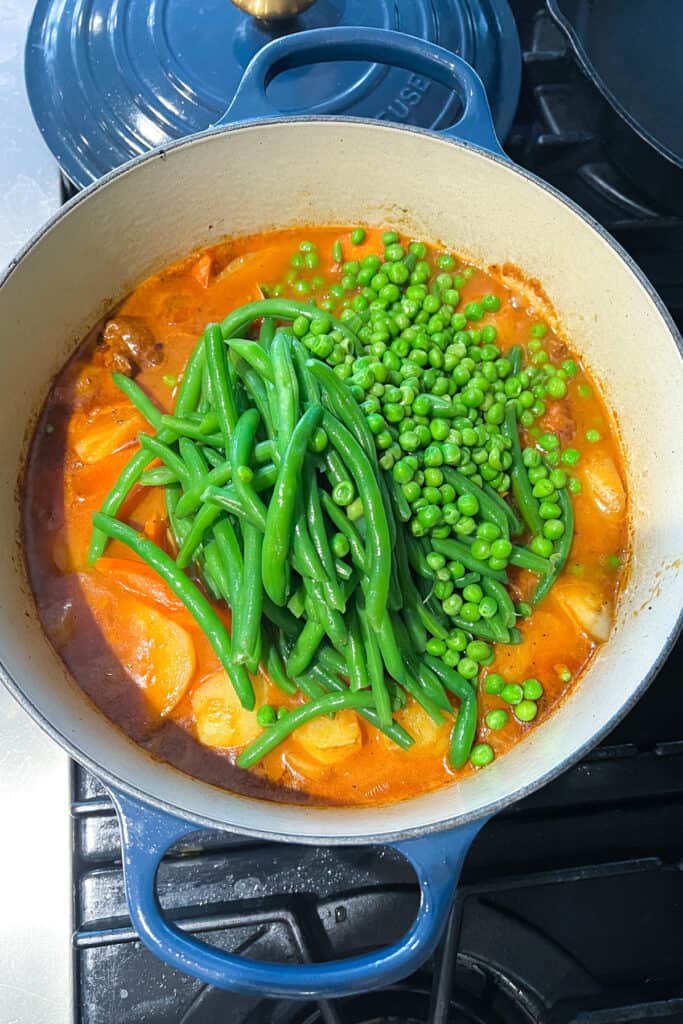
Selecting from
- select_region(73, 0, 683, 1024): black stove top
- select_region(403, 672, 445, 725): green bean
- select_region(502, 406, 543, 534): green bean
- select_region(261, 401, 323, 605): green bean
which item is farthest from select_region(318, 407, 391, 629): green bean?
select_region(73, 0, 683, 1024): black stove top

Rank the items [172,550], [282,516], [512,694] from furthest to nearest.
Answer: [172,550], [512,694], [282,516]

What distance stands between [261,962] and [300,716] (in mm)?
613

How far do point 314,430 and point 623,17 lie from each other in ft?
7.18

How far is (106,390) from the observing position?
2572mm

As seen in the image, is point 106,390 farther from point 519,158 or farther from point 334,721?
point 519,158

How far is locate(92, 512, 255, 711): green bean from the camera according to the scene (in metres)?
2.15

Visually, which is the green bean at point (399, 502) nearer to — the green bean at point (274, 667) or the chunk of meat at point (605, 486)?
the green bean at point (274, 667)

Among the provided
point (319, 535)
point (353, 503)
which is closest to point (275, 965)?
point (319, 535)

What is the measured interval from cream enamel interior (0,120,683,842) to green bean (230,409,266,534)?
712mm

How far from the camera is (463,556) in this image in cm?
233

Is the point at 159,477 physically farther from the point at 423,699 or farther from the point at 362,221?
the point at 362,221

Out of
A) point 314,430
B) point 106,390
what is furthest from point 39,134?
point 314,430

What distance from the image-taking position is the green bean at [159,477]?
7.68 ft

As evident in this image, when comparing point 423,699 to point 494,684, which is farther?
point 494,684
